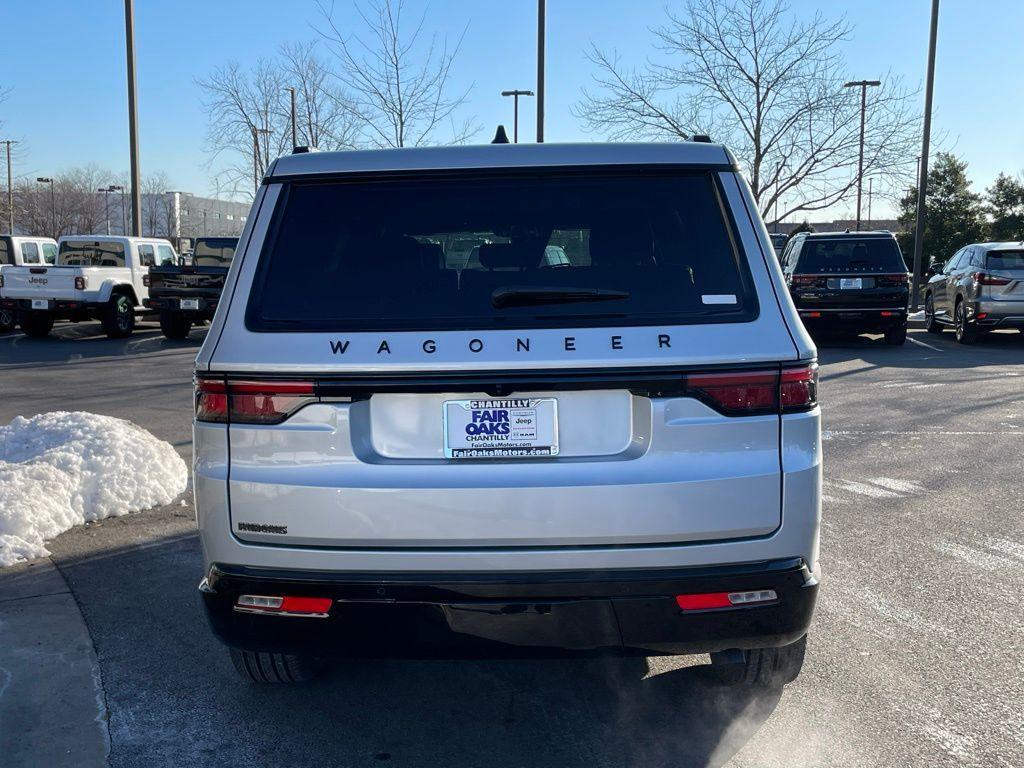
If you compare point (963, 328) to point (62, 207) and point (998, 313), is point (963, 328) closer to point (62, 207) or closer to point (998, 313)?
point (998, 313)

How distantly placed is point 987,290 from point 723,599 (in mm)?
15642

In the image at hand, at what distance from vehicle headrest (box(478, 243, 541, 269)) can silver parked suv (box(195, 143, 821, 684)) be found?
3cm

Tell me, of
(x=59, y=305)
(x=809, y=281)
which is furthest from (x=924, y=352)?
(x=59, y=305)

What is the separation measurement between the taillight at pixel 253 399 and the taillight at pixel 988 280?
16049 mm

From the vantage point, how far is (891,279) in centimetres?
1650

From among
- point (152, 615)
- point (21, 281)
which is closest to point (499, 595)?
point (152, 615)

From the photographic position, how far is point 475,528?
9.18 ft

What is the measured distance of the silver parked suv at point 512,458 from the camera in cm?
280

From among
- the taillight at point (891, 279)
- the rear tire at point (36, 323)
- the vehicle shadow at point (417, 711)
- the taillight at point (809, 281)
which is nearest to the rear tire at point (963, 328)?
the taillight at point (891, 279)

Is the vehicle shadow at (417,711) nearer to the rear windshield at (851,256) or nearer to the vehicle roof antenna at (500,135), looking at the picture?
the vehicle roof antenna at (500,135)

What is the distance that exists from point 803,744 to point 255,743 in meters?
1.82

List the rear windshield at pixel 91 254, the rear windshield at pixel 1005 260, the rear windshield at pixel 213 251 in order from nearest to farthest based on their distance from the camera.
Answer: the rear windshield at pixel 1005 260 < the rear windshield at pixel 91 254 < the rear windshield at pixel 213 251

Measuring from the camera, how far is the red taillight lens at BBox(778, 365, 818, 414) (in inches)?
113

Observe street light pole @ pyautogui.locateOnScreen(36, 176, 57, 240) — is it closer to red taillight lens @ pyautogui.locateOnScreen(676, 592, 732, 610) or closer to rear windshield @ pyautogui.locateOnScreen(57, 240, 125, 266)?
rear windshield @ pyautogui.locateOnScreen(57, 240, 125, 266)
